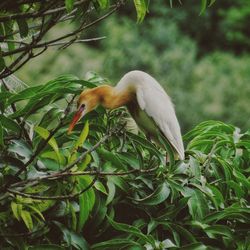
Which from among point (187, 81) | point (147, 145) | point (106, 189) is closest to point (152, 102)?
point (147, 145)

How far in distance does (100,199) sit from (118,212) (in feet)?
0.37

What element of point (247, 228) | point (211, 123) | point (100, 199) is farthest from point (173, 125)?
point (100, 199)

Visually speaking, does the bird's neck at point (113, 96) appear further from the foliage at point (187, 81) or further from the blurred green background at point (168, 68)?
the foliage at point (187, 81)

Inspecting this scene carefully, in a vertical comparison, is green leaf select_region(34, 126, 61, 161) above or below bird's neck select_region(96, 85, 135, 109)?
above

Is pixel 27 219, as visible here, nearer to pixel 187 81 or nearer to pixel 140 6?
pixel 140 6

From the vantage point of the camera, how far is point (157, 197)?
5.73 feet

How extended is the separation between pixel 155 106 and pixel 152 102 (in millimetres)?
22

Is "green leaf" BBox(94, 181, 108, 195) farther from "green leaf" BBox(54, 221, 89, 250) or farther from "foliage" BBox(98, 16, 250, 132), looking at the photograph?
"foliage" BBox(98, 16, 250, 132)

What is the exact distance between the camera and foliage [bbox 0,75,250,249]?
1.53 metres

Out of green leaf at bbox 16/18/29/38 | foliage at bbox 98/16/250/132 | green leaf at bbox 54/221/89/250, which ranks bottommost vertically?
foliage at bbox 98/16/250/132

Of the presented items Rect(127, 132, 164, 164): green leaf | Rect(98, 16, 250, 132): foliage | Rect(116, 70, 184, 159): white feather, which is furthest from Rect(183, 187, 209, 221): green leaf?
Rect(98, 16, 250, 132): foliage

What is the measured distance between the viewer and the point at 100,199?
65.9 inches

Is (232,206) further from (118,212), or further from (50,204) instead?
(50,204)

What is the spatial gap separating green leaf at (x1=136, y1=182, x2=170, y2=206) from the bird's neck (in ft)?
1.49
